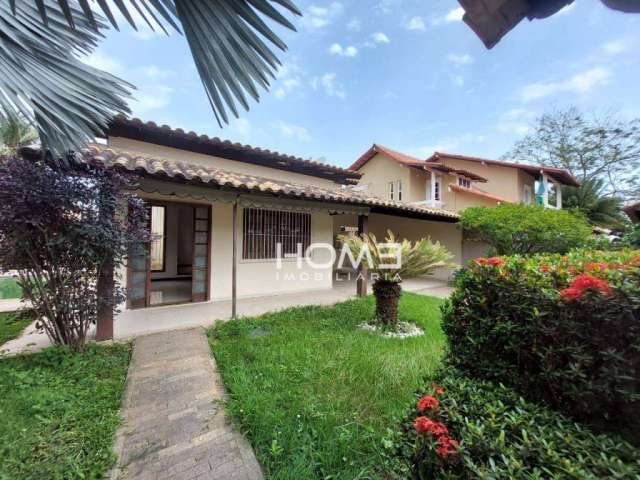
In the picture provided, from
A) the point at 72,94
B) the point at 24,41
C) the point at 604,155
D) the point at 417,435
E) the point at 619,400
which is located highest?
the point at 604,155

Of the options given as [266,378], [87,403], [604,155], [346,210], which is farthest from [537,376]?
[604,155]

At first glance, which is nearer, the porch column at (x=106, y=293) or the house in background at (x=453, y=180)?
the porch column at (x=106, y=293)

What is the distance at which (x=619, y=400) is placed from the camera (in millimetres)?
1373

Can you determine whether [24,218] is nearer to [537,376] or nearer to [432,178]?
[537,376]

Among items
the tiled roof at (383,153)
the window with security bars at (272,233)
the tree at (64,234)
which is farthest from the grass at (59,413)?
the tiled roof at (383,153)

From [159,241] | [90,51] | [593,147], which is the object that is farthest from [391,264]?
[593,147]

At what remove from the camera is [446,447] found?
1.18 meters

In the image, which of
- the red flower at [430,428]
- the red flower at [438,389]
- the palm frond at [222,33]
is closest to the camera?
the red flower at [430,428]

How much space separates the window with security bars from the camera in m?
8.15

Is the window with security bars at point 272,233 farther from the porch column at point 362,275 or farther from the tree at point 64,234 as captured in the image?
the tree at point 64,234

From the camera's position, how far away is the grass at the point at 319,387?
229 cm

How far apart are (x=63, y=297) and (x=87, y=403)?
181 cm

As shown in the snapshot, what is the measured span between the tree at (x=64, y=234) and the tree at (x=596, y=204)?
23331mm

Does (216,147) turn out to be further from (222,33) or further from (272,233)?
(222,33)
